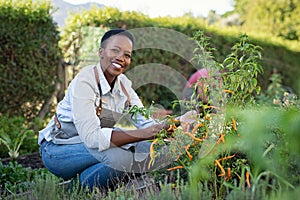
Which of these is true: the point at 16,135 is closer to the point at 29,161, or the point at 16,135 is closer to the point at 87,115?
the point at 29,161

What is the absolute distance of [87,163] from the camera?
10.6ft

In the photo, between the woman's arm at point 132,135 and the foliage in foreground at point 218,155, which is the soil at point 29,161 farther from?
the foliage in foreground at point 218,155

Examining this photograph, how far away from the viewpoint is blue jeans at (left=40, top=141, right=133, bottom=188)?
10.2 ft

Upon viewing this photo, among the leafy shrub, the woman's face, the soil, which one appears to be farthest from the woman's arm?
the leafy shrub


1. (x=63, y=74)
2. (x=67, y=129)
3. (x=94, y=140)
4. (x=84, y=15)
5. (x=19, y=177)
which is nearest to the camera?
(x=94, y=140)

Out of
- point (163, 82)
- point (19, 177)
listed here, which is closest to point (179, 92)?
point (163, 82)

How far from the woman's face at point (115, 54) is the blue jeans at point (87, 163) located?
1.83 feet

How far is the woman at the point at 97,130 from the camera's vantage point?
3.03 m

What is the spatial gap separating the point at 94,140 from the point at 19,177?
48.7 inches

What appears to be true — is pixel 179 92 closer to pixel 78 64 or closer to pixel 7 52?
pixel 78 64

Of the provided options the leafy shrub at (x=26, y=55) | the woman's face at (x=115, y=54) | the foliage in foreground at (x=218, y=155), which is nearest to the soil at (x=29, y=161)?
the leafy shrub at (x=26, y=55)

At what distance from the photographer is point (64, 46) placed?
7.88 metres

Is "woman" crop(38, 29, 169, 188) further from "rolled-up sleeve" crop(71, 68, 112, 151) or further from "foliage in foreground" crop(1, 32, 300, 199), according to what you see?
"foliage in foreground" crop(1, 32, 300, 199)

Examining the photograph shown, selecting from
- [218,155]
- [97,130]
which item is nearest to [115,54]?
[97,130]
